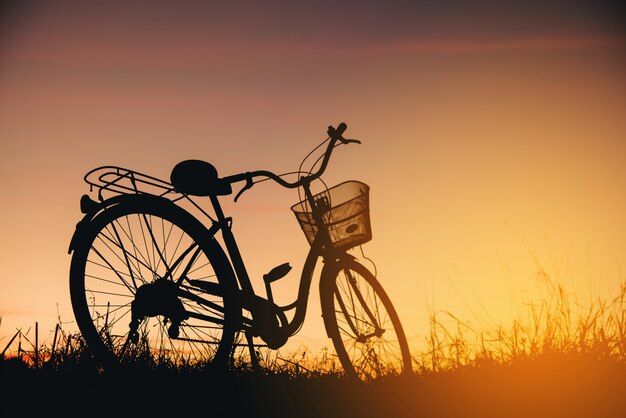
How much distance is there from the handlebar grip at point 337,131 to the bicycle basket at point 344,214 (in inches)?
15.4

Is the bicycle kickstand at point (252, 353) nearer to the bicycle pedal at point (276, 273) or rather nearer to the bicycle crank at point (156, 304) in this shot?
the bicycle pedal at point (276, 273)

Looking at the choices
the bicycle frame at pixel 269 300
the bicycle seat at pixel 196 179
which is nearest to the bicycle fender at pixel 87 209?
the bicycle seat at pixel 196 179

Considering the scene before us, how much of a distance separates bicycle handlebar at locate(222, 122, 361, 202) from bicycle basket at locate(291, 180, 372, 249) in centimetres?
17

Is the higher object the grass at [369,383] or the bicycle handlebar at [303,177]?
the bicycle handlebar at [303,177]

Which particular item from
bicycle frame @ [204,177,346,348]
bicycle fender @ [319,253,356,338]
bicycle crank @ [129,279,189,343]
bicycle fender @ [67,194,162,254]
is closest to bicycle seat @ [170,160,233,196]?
bicycle frame @ [204,177,346,348]

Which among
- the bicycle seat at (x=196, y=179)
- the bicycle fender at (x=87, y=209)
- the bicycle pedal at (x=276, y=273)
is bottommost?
the bicycle pedal at (x=276, y=273)

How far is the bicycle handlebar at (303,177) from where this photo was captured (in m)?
4.42

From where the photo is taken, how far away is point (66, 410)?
3.47m

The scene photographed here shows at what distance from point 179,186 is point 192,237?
367 millimetres

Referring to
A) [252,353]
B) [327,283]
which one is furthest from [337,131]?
[252,353]

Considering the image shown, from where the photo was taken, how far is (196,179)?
4.19m

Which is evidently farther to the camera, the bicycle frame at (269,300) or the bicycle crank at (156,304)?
the bicycle frame at (269,300)

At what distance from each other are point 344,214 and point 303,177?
431 millimetres

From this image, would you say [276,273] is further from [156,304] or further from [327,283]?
[156,304]
